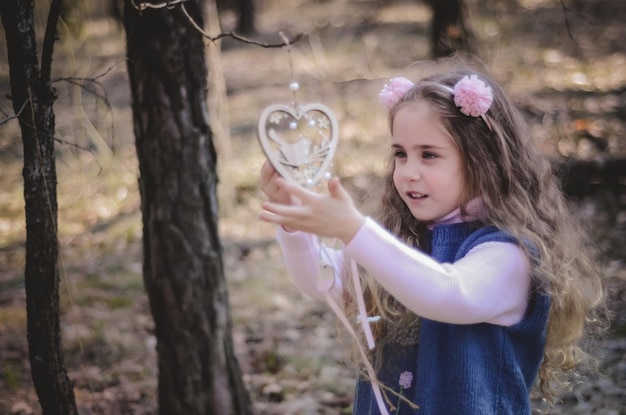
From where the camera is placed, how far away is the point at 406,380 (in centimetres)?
181

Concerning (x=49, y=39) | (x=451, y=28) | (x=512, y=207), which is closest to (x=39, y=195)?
(x=49, y=39)

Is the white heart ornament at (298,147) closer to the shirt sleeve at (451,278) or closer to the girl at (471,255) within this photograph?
the girl at (471,255)

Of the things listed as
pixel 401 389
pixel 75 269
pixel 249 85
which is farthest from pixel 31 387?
pixel 249 85

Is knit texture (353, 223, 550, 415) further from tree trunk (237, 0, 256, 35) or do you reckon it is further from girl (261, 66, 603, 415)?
tree trunk (237, 0, 256, 35)

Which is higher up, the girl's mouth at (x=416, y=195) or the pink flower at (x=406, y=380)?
the girl's mouth at (x=416, y=195)

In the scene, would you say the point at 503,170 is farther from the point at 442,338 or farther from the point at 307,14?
the point at 307,14

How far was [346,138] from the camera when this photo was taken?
27.1ft

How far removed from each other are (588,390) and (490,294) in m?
2.31

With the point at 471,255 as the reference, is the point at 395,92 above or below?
above

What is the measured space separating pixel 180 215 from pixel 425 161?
1.18m

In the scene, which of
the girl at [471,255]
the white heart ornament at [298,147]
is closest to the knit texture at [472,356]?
the girl at [471,255]

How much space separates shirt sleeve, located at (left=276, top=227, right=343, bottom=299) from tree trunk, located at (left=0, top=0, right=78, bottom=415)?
0.69 meters

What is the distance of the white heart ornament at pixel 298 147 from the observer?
57.4 inches

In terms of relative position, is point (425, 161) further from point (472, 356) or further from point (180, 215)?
point (180, 215)
